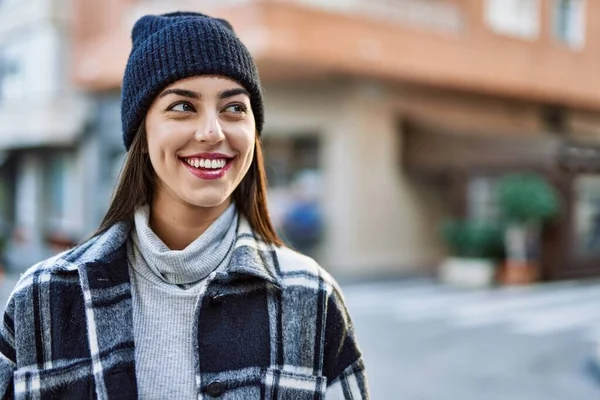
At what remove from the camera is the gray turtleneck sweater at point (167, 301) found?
1.39 m

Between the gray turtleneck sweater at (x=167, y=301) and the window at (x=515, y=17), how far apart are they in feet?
51.4

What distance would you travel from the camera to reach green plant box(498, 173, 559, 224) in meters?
11.8

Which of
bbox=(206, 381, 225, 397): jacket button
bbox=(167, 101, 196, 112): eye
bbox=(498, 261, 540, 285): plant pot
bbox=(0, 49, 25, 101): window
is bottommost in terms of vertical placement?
bbox=(498, 261, 540, 285): plant pot

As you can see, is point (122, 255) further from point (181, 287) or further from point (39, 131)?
point (39, 131)

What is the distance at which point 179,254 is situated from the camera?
1.44m

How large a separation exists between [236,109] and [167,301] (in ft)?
1.43

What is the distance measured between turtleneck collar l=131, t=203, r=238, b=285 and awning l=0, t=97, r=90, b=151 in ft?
52.2

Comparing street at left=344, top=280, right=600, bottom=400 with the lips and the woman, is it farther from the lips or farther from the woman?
the lips

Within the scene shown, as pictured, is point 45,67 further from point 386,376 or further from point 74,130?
point 386,376

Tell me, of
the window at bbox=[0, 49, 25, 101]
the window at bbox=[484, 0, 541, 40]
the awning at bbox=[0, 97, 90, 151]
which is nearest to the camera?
the window at bbox=[484, 0, 541, 40]

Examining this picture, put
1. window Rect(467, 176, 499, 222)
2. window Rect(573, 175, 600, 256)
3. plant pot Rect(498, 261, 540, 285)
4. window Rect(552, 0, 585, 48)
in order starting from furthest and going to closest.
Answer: window Rect(552, 0, 585, 48) → window Rect(467, 176, 499, 222) → window Rect(573, 175, 600, 256) → plant pot Rect(498, 261, 540, 285)

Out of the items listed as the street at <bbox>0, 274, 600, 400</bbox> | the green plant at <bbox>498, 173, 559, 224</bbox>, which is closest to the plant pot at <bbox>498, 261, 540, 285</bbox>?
the street at <bbox>0, 274, 600, 400</bbox>

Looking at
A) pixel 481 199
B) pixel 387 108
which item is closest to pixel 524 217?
pixel 481 199

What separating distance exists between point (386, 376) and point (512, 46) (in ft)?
39.5
